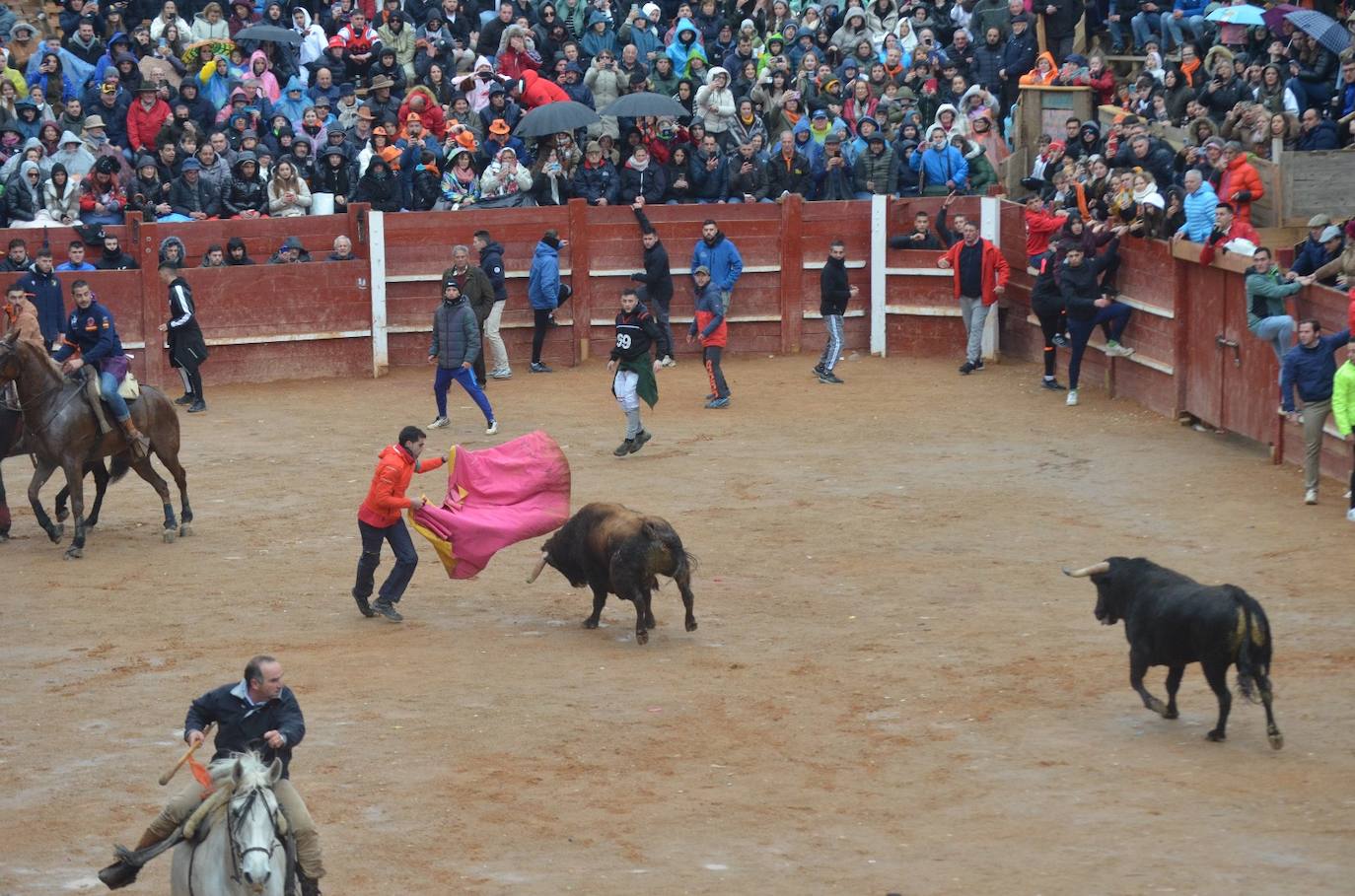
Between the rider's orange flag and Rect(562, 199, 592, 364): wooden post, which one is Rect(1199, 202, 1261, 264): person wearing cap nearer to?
Rect(562, 199, 592, 364): wooden post

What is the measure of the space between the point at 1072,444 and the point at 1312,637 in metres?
6.35

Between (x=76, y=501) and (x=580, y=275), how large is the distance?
9.22m

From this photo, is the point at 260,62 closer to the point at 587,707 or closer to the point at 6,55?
the point at 6,55

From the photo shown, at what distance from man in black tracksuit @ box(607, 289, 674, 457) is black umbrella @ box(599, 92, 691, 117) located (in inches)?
225

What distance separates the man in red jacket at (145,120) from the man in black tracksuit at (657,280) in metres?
5.47

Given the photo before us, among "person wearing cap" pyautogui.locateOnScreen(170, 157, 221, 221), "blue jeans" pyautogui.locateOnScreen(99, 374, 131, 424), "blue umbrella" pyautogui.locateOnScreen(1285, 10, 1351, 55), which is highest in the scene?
"blue umbrella" pyautogui.locateOnScreen(1285, 10, 1351, 55)

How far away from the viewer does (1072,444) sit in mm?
18781

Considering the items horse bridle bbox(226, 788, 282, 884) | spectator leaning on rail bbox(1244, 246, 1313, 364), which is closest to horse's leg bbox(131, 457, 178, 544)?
horse bridle bbox(226, 788, 282, 884)

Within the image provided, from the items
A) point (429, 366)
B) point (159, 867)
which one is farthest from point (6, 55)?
point (159, 867)

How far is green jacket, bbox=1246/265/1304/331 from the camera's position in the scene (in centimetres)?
1709

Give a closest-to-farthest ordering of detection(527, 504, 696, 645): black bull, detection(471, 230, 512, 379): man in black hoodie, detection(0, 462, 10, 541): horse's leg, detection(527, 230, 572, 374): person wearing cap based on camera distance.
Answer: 1. detection(527, 504, 696, 645): black bull
2. detection(0, 462, 10, 541): horse's leg
3. detection(471, 230, 512, 379): man in black hoodie
4. detection(527, 230, 572, 374): person wearing cap

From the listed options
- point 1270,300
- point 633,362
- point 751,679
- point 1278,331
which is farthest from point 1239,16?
point 751,679

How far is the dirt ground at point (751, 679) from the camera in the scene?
9273 mm

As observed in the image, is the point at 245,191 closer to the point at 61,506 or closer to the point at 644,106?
the point at 644,106
